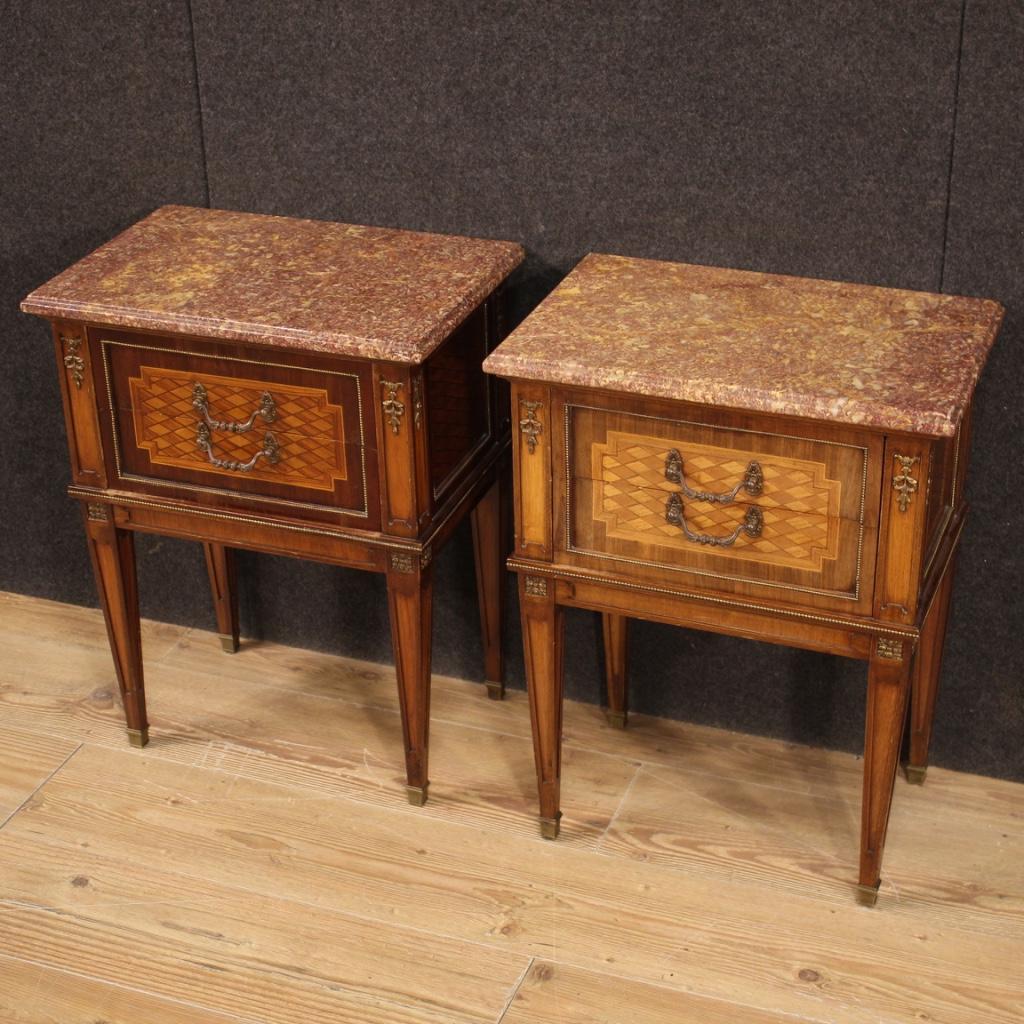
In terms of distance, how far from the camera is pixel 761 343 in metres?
1.96

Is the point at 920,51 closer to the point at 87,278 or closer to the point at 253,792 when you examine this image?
the point at 87,278

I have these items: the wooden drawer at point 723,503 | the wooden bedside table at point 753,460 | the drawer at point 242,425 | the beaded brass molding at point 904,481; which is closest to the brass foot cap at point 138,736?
the drawer at point 242,425

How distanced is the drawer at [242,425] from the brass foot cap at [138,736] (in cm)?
47

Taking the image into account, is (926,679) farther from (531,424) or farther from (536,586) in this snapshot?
(531,424)

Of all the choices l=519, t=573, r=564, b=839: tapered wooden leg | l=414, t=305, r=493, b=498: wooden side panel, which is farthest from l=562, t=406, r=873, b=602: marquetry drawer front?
l=414, t=305, r=493, b=498: wooden side panel

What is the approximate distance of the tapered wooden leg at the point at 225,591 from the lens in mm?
2680

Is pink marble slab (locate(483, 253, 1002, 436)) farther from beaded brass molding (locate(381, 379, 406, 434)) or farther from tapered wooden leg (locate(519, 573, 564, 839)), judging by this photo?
tapered wooden leg (locate(519, 573, 564, 839))

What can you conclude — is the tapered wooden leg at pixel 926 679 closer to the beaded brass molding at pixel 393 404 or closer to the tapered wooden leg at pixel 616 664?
the tapered wooden leg at pixel 616 664

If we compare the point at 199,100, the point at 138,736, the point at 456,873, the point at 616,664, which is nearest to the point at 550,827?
the point at 456,873

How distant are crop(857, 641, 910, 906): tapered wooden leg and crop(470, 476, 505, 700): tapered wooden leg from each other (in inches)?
25.4

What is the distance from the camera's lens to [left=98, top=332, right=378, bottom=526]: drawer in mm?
2070

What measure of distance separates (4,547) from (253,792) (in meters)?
0.78

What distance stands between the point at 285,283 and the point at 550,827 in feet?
2.70

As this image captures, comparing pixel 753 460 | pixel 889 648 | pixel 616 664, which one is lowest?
pixel 616 664
